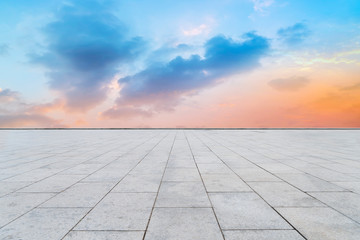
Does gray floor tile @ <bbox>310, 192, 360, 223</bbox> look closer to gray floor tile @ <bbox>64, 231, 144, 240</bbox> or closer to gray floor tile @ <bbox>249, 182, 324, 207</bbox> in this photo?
gray floor tile @ <bbox>249, 182, 324, 207</bbox>

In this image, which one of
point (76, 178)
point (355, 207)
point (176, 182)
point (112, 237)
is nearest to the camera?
point (112, 237)

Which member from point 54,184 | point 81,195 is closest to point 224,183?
point 81,195

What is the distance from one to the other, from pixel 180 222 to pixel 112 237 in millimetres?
1071

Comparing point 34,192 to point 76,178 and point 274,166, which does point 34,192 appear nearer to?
point 76,178

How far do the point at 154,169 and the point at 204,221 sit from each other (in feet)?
12.5

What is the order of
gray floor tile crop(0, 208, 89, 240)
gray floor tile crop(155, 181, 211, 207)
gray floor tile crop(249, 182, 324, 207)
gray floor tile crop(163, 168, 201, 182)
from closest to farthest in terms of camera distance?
1. gray floor tile crop(0, 208, 89, 240)
2. gray floor tile crop(155, 181, 211, 207)
3. gray floor tile crop(249, 182, 324, 207)
4. gray floor tile crop(163, 168, 201, 182)

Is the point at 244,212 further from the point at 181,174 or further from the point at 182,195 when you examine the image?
the point at 181,174

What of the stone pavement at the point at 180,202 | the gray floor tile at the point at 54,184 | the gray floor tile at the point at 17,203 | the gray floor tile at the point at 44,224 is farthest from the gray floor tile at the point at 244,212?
the gray floor tile at the point at 54,184

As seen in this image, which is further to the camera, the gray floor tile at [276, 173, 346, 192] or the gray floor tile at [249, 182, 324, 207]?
the gray floor tile at [276, 173, 346, 192]

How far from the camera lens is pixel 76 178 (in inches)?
240

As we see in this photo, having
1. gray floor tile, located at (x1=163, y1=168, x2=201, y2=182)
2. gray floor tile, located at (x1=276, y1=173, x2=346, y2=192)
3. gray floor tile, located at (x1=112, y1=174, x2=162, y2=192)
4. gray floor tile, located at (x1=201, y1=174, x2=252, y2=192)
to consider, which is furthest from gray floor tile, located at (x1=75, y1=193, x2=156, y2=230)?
gray floor tile, located at (x1=276, y1=173, x2=346, y2=192)

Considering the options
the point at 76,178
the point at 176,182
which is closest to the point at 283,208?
the point at 176,182

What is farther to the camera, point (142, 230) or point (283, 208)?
point (283, 208)

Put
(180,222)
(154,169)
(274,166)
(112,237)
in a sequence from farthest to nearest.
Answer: (274,166) < (154,169) < (180,222) < (112,237)
